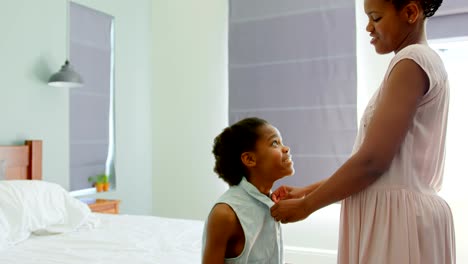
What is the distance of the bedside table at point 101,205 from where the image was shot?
3.09 m

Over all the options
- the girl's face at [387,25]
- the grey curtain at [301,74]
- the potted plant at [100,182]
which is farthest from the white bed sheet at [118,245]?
the grey curtain at [301,74]

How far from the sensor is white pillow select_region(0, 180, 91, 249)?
2088mm

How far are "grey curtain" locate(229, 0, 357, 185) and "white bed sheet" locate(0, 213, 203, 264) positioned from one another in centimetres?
133

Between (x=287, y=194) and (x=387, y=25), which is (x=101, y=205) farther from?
(x=387, y=25)

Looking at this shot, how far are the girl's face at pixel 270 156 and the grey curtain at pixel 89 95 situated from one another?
8.26 feet

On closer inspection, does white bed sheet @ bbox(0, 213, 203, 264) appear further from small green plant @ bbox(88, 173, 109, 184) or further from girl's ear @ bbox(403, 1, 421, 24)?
girl's ear @ bbox(403, 1, 421, 24)

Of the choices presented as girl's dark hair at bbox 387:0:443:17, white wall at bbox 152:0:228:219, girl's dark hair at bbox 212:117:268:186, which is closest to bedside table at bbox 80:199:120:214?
white wall at bbox 152:0:228:219

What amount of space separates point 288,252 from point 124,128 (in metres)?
1.88

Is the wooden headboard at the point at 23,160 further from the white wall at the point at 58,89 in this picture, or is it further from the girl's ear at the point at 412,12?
the girl's ear at the point at 412,12

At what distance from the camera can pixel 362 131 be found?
1022mm

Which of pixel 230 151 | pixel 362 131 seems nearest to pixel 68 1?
pixel 230 151

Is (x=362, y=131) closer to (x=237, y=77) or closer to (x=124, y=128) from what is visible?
(x=237, y=77)

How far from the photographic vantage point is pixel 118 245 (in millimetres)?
1964

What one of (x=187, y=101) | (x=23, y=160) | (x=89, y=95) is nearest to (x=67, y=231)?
(x=23, y=160)
